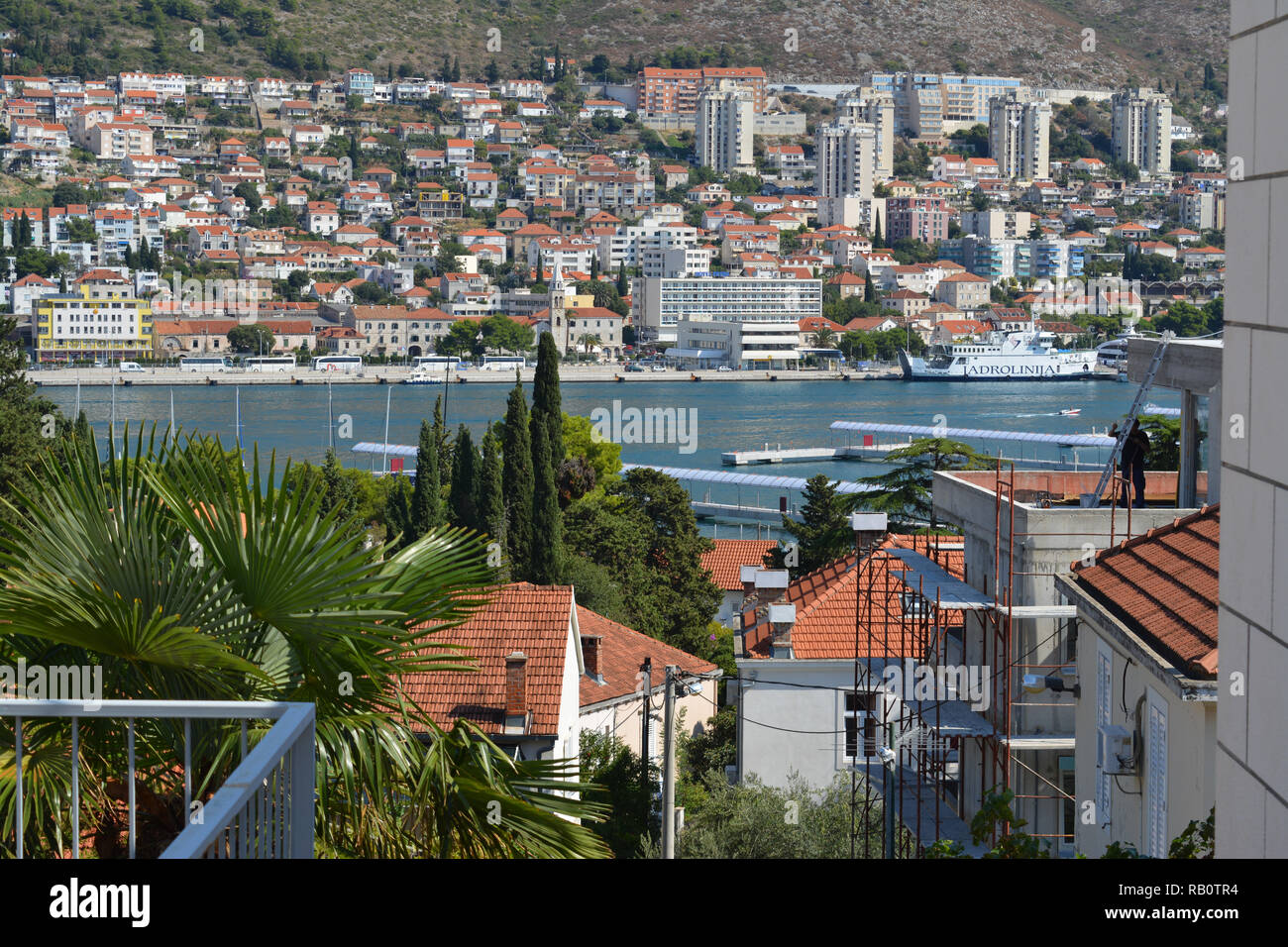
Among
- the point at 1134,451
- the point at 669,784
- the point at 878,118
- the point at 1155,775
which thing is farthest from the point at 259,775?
the point at 878,118

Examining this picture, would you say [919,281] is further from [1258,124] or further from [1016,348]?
[1258,124]

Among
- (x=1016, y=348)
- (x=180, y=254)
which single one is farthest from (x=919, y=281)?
(x=180, y=254)

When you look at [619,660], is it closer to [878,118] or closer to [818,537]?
[818,537]

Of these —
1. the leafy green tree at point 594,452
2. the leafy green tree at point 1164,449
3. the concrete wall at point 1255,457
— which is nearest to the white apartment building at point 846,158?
the leafy green tree at point 594,452

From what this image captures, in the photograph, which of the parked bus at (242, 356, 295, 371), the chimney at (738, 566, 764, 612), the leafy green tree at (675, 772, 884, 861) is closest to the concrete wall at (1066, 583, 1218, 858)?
the leafy green tree at (675, 772, 884, 861)

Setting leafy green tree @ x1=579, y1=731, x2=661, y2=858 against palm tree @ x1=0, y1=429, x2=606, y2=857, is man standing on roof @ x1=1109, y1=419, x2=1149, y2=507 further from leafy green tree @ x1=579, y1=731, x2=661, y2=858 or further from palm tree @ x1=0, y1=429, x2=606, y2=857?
palm tree @ x1=0, y1=429, x2=606, y2=857

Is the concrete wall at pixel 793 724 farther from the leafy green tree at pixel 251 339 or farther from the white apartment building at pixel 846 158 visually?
the white apartment building at pixel 846 158
